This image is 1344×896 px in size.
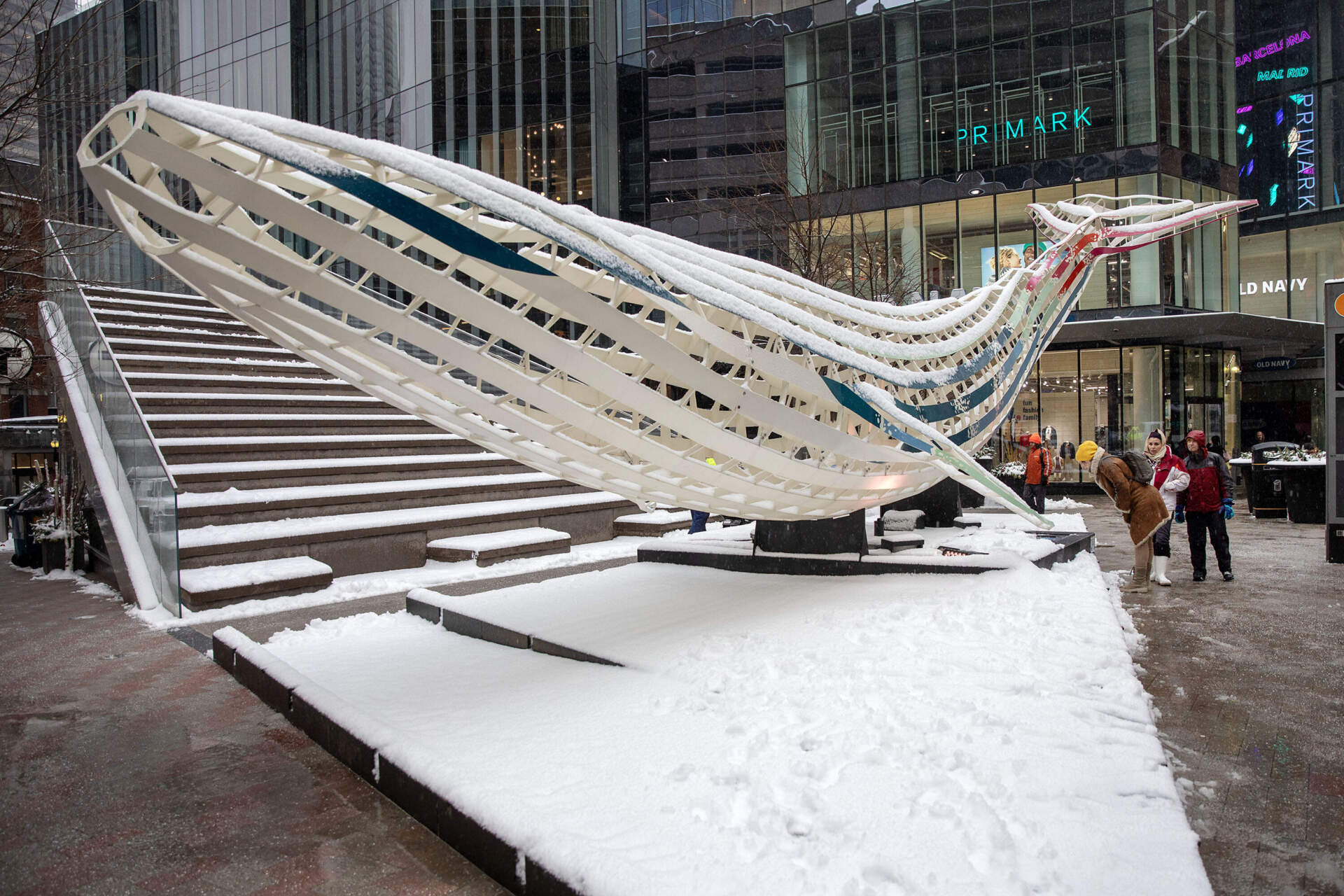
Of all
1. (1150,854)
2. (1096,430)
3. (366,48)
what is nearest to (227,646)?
(1150,854)

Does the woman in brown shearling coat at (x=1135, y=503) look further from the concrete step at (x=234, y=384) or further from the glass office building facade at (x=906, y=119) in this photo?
the concrete step at (x=234, y=384)

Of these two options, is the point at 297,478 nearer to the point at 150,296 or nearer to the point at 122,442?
the point at 122,442

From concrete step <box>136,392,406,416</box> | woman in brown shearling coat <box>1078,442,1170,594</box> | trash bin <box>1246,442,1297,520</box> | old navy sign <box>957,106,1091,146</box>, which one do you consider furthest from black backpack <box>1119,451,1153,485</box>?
old navy sign <box>957,106,1091,146</box>

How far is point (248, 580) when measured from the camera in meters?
8.02

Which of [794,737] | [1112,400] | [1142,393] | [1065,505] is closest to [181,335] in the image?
[794,737]

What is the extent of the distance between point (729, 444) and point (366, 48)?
32782 millimetres

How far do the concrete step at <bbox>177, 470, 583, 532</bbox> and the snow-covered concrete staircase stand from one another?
0.02m

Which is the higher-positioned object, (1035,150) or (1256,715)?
(1035,150)

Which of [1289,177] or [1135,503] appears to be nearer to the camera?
[1135,503]

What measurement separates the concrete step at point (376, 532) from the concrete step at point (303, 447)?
115 cm

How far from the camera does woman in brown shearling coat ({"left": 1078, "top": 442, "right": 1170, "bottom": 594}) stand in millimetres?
8023

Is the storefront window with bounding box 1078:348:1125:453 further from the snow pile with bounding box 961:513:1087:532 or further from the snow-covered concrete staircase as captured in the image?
the snow-covered concrete staircase

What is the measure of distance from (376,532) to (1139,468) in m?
8.24

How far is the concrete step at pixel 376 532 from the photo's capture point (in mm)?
8703
